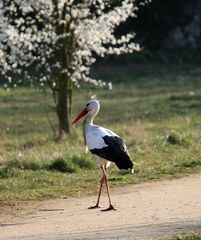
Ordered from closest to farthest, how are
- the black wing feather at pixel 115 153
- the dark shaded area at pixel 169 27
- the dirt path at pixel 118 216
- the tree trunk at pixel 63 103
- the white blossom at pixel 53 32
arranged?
1. the dirt path at pixel 118 216
2. the black wing feather at pixel 115 153
3. the white blossom at pixel 53 32
4. the tree trunk at pixel 63 103
5. the dark shaded area at pixel 169 27

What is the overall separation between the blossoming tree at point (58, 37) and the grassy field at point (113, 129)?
1253mm

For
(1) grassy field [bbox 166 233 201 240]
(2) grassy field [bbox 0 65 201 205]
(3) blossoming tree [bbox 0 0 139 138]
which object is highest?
(3) blossoming tree [bbox 0 0 139 138]

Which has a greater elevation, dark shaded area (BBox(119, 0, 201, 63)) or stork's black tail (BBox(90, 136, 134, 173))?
dark shaded area (BBox(119, 0, 201, 63))

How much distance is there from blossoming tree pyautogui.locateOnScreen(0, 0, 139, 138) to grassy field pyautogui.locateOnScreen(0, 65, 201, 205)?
1253 mm

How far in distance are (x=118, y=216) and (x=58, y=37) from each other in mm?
8861

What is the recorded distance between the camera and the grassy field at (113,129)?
46.3ft

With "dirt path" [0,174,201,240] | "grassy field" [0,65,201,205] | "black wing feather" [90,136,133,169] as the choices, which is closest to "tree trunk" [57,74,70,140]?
"grassy field" [0,65,201,205]

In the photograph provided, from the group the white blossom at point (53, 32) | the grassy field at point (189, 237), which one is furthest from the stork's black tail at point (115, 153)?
the white blossom at point (53, 32)

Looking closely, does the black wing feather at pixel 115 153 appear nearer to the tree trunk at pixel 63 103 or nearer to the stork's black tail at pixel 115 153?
the stork's black tail at pixel 115 153

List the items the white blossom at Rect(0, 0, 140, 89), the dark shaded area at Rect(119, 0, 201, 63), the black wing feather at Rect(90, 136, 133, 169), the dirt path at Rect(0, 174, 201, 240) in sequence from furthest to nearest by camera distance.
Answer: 1. the dark shaded area at Rect(119, 0, 201, 63)
2. the white blossom at Rect(0, 0, 140, 89)
3. the black wing feather at Rect(90, 136, 133, 169)
4. the dirt path at Rect(0, 174, 201, 240)

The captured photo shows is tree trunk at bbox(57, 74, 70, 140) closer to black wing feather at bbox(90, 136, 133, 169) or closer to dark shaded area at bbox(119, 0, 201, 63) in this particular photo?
black wing feather at bbox(90, 136, 133, 169)

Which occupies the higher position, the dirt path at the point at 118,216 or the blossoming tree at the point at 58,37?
the blossoming tree at the point at 58,37

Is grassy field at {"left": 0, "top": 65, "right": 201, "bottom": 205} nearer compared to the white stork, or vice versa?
the white stork

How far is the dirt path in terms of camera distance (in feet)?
32.9
